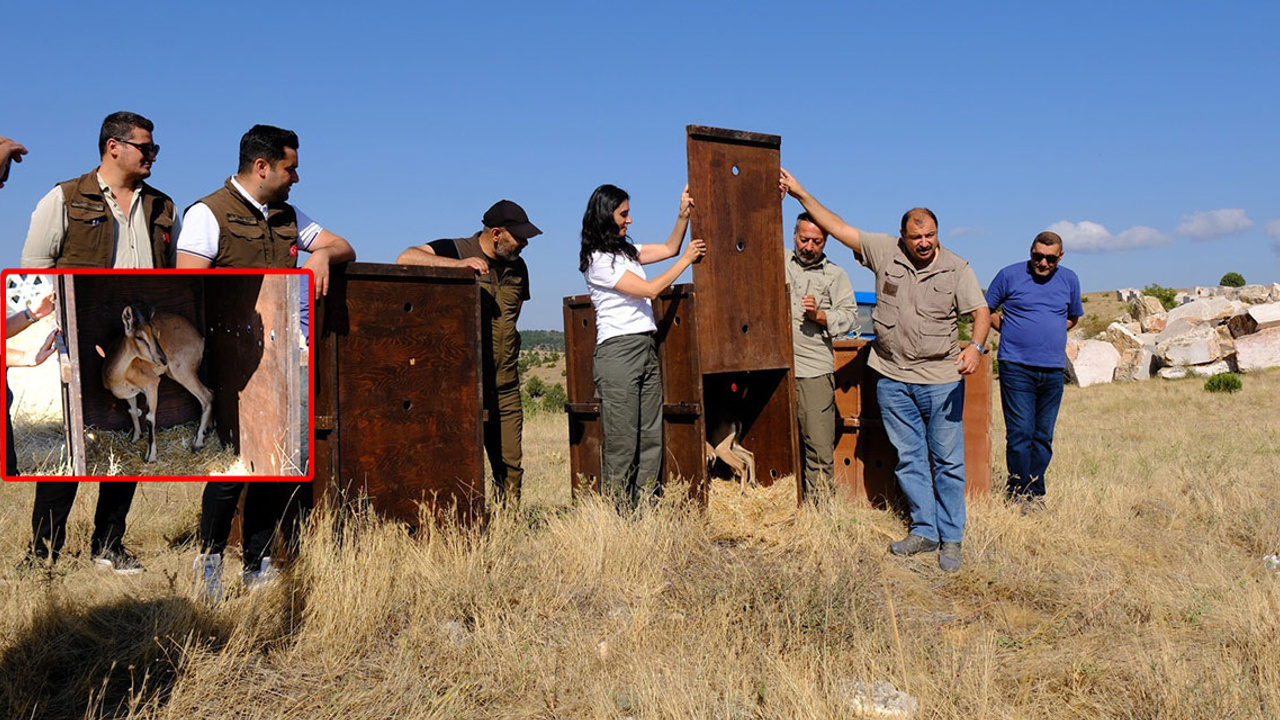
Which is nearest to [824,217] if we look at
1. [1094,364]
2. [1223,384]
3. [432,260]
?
[432,260]

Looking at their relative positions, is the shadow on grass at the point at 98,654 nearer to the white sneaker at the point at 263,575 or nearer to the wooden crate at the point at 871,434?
the white sneaker at the point at 263,575

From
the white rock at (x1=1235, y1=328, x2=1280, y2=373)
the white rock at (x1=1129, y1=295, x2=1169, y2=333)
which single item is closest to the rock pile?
the white rock at (x1=1235, y1=328, x2=1280, y2=373)

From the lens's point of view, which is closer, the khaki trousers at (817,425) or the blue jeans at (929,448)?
the blue jeans at (929,448)

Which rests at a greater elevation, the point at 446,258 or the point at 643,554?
the point at 446,258

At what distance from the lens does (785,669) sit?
393 centimetres

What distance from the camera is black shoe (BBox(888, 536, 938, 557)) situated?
6203 mm

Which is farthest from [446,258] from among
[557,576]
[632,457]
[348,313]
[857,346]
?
[857,346]

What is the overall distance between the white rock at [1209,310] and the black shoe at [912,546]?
21.1 metres

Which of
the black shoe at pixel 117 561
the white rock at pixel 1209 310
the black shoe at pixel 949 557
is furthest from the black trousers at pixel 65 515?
the white rock at pixel 1209 310

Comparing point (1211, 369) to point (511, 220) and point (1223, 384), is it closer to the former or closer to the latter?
point (1223, 384)

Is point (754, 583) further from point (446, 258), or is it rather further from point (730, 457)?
point (446, 258)

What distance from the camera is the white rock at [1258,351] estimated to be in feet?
68.7

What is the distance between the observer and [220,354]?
2193 millimetres

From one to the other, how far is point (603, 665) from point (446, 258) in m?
3.03
